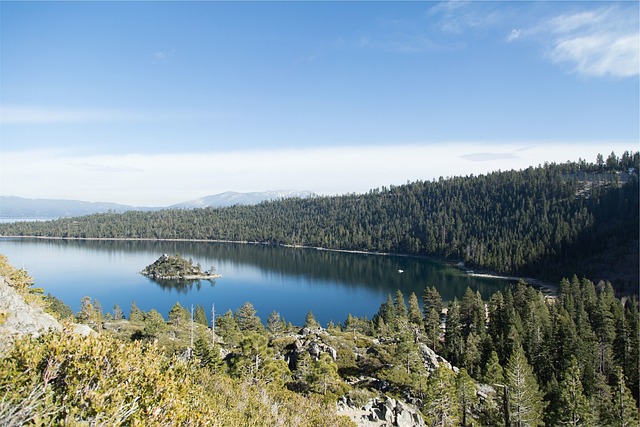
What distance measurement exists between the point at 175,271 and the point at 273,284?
40241 millimetres

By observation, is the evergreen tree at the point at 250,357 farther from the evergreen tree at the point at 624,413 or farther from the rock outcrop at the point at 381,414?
the evergreen tree at the point at 624,413

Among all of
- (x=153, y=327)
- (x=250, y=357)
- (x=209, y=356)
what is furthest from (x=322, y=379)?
(x=153, y=327)

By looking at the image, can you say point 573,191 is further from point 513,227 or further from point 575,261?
point 575,261

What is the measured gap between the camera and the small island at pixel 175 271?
149 metres

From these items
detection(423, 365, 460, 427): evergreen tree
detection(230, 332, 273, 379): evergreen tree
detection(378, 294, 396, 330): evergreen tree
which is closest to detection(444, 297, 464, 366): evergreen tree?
detection(378, 294, 396, 330): evergreen tree

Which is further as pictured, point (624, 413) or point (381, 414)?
point (624, 413)

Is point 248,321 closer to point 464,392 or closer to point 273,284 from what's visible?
point 464,392

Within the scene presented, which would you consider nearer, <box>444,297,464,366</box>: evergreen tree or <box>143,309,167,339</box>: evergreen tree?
<box>143,309,167,339</box>: evergreen tree

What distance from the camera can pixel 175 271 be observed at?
152m

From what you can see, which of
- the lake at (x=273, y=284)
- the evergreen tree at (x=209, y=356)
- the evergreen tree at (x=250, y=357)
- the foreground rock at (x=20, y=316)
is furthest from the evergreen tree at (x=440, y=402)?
the lake at (x=273, y=284)

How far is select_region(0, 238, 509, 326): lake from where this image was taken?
356 ft

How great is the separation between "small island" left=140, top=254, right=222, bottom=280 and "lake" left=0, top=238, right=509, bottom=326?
4.42m

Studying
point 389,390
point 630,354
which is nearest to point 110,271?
point 389,390

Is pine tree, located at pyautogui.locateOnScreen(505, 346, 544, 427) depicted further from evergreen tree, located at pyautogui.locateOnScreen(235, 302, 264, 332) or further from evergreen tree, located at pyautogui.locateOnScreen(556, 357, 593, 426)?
evergreen tree, located at pyautogui.locateOnScreen(235, 302, 264, 332)
